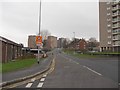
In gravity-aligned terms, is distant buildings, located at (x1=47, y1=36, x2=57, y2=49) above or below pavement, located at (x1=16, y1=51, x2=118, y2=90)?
above

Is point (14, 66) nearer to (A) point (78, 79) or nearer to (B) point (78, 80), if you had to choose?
(A) point (78, 79)

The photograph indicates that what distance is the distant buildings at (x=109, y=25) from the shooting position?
75.9 meters

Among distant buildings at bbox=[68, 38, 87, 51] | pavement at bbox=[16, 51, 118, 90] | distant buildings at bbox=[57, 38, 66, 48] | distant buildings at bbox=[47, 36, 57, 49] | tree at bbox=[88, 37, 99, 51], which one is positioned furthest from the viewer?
distant buildings at bbox=[57, 38, 66, 48]

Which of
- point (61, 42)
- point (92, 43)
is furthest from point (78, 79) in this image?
point (61, 42)

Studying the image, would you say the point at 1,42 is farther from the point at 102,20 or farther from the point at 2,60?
the point at 102,20

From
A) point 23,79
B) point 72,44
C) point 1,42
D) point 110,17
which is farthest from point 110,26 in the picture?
point 72,44

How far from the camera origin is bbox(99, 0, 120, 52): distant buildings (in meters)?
75.9

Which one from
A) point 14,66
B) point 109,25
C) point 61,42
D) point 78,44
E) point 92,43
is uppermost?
point 109,25

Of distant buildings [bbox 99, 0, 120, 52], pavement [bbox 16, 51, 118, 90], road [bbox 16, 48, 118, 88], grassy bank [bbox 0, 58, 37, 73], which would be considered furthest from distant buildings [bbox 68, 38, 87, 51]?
pavement [bbox 16, 51, 118, 90]

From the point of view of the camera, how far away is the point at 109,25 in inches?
3164

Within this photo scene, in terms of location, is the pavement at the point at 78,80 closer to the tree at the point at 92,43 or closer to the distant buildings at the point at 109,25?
the distant buildings at the point at 109,25

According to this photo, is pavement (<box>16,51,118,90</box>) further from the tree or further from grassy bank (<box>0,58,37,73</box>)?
the tree

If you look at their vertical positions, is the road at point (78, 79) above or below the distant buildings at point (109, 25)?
below

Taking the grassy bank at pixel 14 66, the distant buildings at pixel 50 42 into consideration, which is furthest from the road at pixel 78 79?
the distant buildings at pixel 50 42
